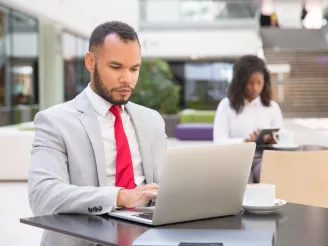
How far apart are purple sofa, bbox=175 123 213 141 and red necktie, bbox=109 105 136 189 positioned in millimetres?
12027

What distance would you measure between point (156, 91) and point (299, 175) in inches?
623

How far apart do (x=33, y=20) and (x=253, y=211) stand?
47.1ft

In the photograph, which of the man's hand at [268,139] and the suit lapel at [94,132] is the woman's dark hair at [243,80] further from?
the suit lapel at [94,132]

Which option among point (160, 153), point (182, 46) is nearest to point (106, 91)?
point (160, 153)

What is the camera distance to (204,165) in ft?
5.93

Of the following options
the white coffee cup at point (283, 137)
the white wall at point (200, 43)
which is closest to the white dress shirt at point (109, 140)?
the white coffee cup at point (283, 137)

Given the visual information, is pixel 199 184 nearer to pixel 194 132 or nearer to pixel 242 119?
pixel 242 119

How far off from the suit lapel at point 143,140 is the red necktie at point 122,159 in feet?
0.30

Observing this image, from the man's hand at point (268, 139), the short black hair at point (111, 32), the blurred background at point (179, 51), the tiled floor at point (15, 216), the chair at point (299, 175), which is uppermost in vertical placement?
the blurred background at point (179, 51)

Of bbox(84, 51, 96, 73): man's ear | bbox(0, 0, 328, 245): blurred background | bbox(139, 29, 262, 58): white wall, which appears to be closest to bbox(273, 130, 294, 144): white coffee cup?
bbox(84, 51, 96, 73): man's ear

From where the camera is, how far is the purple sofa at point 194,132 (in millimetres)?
14492

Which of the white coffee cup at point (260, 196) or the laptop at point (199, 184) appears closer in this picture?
the laptop at point (199, 184)

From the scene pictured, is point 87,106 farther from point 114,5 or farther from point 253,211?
point 114,5

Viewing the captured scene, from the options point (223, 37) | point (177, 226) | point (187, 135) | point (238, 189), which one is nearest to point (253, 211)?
point (238, 189)
